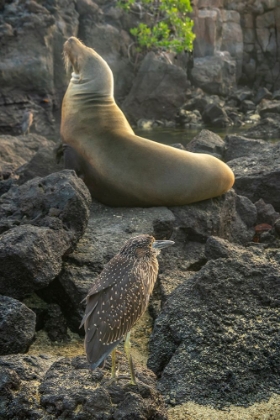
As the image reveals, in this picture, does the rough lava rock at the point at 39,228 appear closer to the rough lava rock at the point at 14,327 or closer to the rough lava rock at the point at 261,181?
the rough lava rock at the point at 14,327

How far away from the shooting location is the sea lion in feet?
21.4

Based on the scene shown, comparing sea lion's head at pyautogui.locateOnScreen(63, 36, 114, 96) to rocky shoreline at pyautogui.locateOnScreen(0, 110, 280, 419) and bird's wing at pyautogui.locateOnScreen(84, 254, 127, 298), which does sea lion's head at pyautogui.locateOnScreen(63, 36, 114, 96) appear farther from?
bird's wing at pyautogui.locateOnScreen(84, 254, 127, 298)

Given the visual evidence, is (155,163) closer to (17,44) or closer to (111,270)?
(111,270)

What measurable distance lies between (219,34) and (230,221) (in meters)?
24.7

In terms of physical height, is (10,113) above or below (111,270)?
below

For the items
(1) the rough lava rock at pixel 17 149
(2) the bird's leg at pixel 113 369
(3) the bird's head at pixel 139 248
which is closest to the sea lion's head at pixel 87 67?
(1) the rough lava rock at pixel 17 149

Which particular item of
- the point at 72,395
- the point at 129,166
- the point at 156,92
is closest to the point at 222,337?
the point at 72,395

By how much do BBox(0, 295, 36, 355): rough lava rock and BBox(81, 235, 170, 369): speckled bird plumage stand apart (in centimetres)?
92

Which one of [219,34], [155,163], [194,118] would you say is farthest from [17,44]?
[155,163]

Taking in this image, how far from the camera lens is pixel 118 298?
3693 mm

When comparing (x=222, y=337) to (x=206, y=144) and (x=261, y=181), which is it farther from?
(x=206, y=144)

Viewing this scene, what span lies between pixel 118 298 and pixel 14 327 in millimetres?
1072

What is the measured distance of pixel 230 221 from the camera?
6883mm

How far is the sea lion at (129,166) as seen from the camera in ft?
21.4
